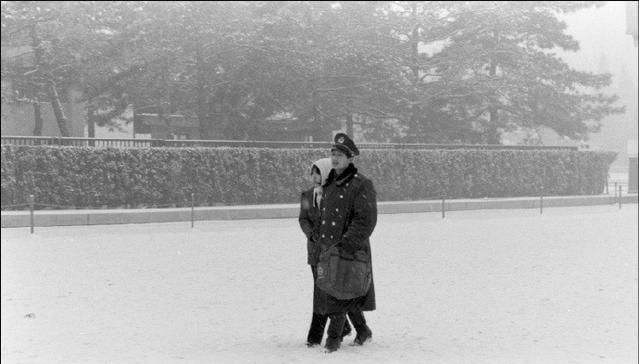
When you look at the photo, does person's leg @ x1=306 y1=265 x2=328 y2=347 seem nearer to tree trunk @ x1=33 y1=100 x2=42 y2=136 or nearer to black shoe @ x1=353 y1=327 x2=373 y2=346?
black shoe @ x1=353 y1=327 x2=373 y2=346

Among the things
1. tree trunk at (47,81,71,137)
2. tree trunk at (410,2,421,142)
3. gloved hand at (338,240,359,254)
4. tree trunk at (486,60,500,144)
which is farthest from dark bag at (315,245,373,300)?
tree trunk at (486,60,500,144)

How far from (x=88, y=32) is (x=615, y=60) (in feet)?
511

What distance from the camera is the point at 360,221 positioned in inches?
213

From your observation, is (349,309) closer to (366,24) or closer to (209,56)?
(209,56)

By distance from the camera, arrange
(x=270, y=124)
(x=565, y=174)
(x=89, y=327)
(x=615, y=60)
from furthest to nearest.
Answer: (x=615, y=60), (x=565, y=174), (x=270, y=124), (x=89, y=327)

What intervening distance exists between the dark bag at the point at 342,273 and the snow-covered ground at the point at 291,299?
470 mm

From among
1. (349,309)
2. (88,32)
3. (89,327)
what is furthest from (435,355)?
(88,32)

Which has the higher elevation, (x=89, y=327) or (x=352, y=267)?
(x=352, y=267)

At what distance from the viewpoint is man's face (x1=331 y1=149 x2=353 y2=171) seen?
5375 millimetres

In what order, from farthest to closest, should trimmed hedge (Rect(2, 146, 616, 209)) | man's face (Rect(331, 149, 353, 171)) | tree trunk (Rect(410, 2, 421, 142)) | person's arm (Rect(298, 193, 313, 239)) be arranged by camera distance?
tree trunk (Rect(410, 2, 421, 142)) → trimmed hedge (Rect(2, 146, 616, 209)) → person's arm (Rect(298, 193, 313, 239)) → man's face (Rect(331, 149, 353, 171))

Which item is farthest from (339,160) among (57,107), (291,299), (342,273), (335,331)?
(57,107)

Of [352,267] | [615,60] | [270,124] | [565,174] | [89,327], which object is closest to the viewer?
[352,267]

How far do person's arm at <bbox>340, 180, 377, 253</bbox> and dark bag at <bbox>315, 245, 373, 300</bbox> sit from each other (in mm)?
79

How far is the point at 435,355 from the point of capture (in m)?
5.64
